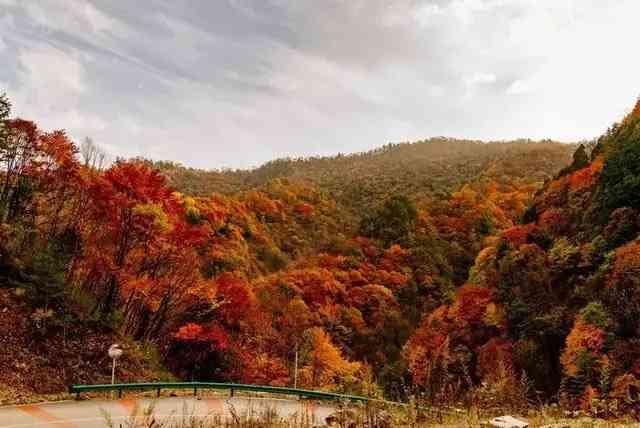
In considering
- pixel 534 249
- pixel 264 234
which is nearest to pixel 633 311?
pixel 534 249

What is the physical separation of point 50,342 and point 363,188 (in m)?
96.6

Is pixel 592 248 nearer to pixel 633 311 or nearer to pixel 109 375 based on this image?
pixel 633 311

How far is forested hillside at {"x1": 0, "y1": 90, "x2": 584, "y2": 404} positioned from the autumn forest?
133mm

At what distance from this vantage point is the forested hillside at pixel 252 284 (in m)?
27.4

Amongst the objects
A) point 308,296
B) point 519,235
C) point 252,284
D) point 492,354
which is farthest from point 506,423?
point 252,284

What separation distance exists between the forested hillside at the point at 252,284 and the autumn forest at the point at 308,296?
13 cm

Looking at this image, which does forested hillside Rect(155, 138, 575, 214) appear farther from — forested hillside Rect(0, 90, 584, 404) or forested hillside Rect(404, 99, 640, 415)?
forested hillside Rect(404, 99, 640, 415)

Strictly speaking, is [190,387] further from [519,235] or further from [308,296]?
[308,296]

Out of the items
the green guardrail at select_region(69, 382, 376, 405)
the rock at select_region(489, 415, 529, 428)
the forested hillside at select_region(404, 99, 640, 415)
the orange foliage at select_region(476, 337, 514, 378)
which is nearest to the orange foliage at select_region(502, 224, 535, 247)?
Answer: the forested hillside at select_region(404, 99, 640, 415)

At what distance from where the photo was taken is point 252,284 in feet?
196

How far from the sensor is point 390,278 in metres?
65.6

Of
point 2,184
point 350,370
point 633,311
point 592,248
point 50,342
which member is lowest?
point 350,370

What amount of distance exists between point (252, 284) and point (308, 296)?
6.48 m

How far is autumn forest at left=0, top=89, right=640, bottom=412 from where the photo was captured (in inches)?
1001
